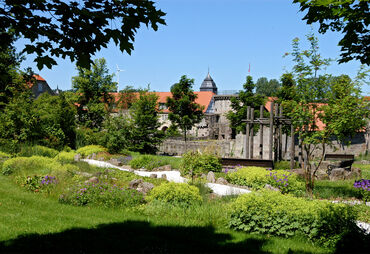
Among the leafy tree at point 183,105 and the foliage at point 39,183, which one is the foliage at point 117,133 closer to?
the leafy tree at point 183,105

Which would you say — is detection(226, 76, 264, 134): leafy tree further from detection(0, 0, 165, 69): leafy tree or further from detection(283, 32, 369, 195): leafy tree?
detection(0, 0, 165, 69): leafy tree

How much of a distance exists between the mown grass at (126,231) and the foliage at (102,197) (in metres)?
0.32

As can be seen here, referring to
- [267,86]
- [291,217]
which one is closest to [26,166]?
[291,217]

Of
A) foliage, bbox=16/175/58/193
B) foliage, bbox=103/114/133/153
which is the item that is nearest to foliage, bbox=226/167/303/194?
foliage, bbox=16/175/58/193

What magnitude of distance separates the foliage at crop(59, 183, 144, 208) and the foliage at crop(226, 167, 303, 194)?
4336mm

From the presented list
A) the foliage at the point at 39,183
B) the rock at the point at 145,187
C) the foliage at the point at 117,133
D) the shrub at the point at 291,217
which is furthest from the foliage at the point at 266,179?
the foliage at the point at 117,133

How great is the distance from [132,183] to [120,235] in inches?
173

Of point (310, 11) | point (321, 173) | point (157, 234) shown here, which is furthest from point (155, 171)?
point (310, 11)

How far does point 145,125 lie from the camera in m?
25.3

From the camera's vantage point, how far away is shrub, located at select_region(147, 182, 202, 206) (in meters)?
7.76

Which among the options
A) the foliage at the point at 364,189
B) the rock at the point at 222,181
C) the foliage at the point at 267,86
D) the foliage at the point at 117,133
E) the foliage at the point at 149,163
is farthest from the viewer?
the foliage at the point at 267,86

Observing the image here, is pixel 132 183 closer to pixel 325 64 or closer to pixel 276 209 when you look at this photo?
pixel 276 209

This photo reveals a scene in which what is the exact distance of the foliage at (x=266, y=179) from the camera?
10242 mm

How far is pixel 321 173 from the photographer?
560 inches
